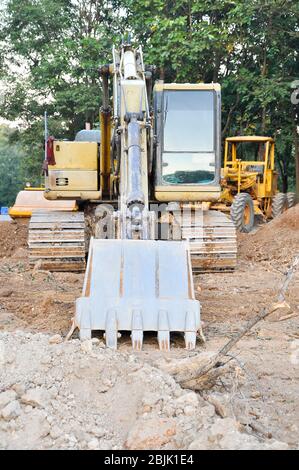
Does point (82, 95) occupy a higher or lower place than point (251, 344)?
higher

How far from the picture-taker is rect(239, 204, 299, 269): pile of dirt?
12328 mm

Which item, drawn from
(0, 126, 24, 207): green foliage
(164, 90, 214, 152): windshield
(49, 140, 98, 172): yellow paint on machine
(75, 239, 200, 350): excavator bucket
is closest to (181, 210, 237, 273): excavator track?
(164, 90, 214, 152): windshield

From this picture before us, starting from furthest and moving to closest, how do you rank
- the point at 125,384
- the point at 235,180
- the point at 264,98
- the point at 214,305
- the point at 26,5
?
the point at 26,5 < the point at 264,98 < the point at 235,180 < the point at 214,305 < the point at 125,384

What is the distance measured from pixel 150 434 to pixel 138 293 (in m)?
2.53

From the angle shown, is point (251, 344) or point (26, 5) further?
point (26, 5)

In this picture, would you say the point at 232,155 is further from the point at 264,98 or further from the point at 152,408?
the point at 152,408

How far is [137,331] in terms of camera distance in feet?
19.3

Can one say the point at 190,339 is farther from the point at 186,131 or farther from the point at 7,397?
the point at 186,131

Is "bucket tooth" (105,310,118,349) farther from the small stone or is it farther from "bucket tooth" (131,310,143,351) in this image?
the small stone

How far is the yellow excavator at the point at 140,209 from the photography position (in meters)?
6.04

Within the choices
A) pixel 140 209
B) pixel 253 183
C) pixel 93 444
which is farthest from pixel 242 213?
pixel 93 444

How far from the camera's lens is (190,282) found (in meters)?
6.35

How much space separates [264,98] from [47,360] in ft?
56.6
